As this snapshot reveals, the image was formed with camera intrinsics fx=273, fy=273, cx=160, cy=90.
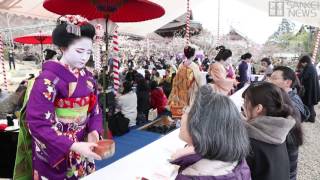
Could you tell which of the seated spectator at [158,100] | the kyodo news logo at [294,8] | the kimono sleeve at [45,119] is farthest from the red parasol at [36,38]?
the kimono sleeve at [45,119]

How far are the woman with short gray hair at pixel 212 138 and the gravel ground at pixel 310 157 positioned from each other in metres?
2.21

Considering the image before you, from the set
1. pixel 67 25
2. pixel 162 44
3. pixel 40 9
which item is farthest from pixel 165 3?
pixel 162 44

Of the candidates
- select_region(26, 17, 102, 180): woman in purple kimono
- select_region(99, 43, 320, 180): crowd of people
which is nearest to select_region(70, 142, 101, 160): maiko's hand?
select_region(26, 17, 102, 180): woman in purple kimono

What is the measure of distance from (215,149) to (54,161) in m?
0.84

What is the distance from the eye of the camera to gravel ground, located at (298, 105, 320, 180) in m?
3.15

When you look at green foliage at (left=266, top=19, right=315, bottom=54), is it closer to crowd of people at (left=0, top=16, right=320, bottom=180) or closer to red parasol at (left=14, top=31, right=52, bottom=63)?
red parasol at (left=14, top=31, right=52, bottom=63)

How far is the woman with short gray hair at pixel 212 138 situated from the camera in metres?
0.96

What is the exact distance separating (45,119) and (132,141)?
2.72 m

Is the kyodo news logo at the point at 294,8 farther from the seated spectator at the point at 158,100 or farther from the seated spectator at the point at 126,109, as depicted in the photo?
the seated spectator at the point at 126,109

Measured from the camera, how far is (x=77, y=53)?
1401 millimetres

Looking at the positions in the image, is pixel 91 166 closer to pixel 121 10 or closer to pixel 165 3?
pixel 121 10

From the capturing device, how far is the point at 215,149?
956mm

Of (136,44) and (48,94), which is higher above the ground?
(136,44)

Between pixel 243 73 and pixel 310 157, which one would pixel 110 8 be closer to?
pixel 310 157
